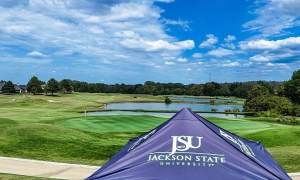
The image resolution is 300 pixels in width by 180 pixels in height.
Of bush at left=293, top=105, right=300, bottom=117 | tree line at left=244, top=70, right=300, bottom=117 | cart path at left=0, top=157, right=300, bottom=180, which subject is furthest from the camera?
tree line at left=244, top=70, right=300, bottom=117

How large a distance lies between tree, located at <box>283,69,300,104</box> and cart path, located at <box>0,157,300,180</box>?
8332cm

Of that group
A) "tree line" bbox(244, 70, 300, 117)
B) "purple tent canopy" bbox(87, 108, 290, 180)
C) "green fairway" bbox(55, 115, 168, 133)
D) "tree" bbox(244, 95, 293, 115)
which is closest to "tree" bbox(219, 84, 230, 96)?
"tree line" bbox(244, 70, 300, 117)

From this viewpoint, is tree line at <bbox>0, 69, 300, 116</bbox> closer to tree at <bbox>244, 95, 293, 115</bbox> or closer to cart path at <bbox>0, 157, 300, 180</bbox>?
tree at <bbox>244, 95, 293, 115</bbox>

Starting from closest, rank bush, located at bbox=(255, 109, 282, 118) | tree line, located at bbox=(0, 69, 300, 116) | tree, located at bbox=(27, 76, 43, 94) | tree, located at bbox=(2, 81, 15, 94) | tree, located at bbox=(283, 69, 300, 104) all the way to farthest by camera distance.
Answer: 1. bush, located at bbox=(255, 109, 282, 118)
2. tree line, located at bbox=(0, 69, 300, 116)
3. tree, located at bbox=(283, 69, 300, 104)
4. tree, located at bbox=(27, 76, 43, 94)
5. tree, located at bbox=(2, 81, 15, 94)

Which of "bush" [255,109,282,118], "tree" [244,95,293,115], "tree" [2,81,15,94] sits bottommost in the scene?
"bush" [255,109,282,118]

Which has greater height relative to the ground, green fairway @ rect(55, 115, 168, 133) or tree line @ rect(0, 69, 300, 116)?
tree line @ rect(0, 69, 300, 116)

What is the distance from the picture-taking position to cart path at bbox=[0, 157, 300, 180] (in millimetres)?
12383

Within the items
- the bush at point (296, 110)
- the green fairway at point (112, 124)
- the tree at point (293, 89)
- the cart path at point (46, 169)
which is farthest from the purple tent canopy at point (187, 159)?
the tree at point (293, 89)

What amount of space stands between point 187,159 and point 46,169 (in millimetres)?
9624

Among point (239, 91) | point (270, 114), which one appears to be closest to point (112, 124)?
point (270, 114)

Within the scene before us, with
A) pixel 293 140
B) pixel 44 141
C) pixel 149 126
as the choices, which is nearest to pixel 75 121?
pixel 149 126

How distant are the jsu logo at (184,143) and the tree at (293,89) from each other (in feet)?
293

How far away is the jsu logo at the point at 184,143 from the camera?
5169 mm

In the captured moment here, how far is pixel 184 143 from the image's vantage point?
5.25 m
